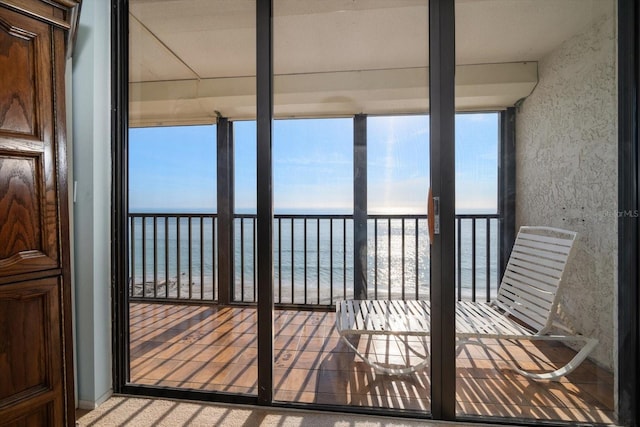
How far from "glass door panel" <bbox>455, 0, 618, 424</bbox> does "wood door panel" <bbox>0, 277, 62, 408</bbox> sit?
1.85 m

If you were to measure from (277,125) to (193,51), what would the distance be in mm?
1039

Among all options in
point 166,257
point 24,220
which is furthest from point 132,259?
point 24,220

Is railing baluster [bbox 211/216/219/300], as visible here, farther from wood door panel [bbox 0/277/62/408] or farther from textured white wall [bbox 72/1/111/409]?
wood door panel [bbox 0/277/62/408]

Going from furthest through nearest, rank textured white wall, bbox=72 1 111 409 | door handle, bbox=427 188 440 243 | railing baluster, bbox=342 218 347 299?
railing baluster, bbox=342 218 347 299, textured white wall, bbox=72 1 111 409, door handle, bbox=427 188 440 243

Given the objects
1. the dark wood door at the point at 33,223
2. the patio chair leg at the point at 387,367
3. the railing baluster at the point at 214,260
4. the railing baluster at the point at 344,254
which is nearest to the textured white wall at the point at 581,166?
the patio chair leg at the point at 387,367

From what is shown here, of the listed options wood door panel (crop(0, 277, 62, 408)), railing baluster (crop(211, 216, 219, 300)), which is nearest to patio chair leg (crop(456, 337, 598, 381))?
railing baluster (crop(211, 216, 219, 300))

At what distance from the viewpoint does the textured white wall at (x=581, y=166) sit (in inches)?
63.2

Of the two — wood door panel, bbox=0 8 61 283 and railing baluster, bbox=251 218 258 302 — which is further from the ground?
wood door panel, bbox=0 8 61 283

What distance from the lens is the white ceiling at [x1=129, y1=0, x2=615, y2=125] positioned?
1788 mm

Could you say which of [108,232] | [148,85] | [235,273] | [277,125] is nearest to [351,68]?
[277,125]

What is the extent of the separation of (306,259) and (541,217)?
5.48 feet

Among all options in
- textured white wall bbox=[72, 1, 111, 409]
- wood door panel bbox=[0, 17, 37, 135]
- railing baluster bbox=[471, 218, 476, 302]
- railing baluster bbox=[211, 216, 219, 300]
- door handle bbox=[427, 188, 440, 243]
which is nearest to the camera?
wood door panel bbox=[0, 17, 37, 135]

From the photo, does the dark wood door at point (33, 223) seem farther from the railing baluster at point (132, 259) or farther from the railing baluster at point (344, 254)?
the railing baluster at point (344, 254)

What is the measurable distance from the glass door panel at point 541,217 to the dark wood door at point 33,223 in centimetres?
182
